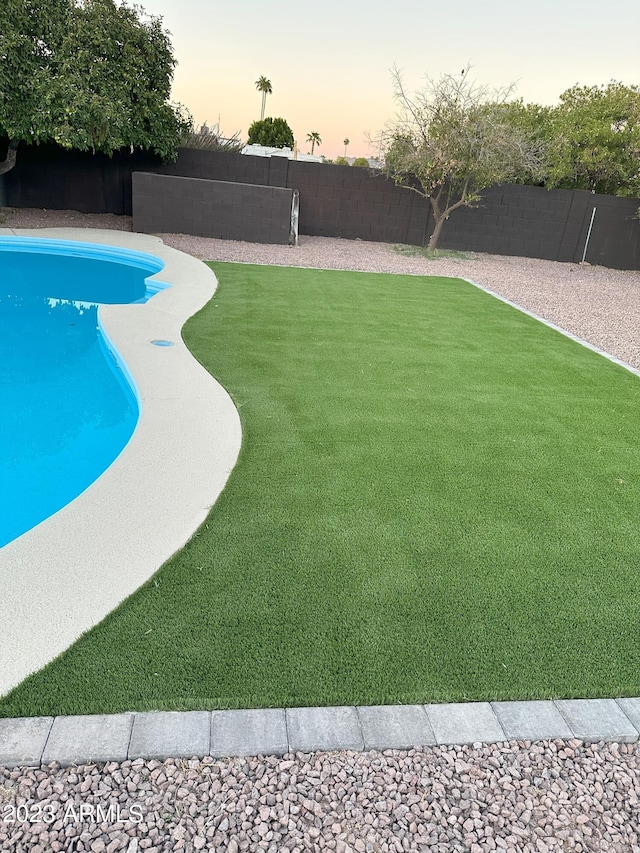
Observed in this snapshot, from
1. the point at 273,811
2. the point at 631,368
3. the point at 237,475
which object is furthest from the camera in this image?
the point at 631,368

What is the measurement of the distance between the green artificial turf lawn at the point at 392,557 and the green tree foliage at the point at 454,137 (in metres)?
8.04

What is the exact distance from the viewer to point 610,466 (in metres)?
3.93

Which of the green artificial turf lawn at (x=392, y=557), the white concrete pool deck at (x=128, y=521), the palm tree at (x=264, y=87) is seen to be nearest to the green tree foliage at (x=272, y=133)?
the palm tree at (x=264, y=87)

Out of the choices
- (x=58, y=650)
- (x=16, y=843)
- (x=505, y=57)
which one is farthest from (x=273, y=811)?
(x=505, y=57)

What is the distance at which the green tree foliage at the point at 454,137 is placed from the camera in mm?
11703

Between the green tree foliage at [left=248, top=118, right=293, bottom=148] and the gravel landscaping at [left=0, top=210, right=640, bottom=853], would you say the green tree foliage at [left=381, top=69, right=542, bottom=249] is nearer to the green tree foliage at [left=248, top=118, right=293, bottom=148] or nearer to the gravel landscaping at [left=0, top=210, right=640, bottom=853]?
the gravel landscaping at [left=0, top=210, right=640, bottom=853]

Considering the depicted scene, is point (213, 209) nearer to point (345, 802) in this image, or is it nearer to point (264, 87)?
point (345, 802)

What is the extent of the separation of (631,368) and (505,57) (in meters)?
11.5

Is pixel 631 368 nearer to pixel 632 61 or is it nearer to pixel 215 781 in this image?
pixel 215 781

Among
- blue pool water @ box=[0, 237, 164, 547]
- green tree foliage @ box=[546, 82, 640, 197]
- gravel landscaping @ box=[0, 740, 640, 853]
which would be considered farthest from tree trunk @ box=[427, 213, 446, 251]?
gravel landscaping @ box=[0, 740, 640, 853]

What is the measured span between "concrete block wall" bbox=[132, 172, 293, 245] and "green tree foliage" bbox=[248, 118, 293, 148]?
26999 mm

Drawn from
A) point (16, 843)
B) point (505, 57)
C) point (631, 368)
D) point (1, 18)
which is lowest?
point (16, 843)

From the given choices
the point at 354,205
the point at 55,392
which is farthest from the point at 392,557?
the point at 354,205

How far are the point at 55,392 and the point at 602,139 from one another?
14.4 m
